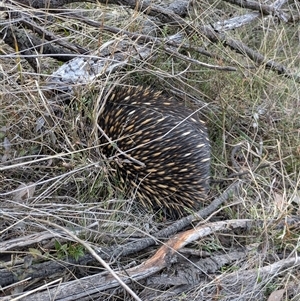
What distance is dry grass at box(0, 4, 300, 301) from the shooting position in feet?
5.41

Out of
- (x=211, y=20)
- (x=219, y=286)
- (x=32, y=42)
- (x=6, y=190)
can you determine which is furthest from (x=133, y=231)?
(x=211, y=20)

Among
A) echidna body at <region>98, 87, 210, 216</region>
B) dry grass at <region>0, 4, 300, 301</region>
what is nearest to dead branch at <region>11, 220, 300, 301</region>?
dry grass at <region>0, 4, 300, 301</region>

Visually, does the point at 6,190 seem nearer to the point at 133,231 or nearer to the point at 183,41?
the point at 133,231

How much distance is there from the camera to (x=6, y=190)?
1745 millimetres

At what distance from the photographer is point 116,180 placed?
1.93 metres

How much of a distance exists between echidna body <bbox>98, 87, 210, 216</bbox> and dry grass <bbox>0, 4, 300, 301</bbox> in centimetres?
8

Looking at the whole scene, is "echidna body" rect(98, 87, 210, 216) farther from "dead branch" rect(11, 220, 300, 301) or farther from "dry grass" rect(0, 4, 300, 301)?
"dead branch" rect(11, 220, 300, 301)

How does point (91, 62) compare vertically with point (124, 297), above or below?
above

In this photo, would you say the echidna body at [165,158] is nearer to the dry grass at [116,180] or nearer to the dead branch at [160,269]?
the dry grass at [116,180]

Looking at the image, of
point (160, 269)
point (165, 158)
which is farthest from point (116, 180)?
point (160, 269)

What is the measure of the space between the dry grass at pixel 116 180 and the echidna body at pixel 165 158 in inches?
3.1

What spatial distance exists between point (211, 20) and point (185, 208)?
3.41 feet

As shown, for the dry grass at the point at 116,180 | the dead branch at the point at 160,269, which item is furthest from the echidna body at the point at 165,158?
the dead branch at the point at 160,269

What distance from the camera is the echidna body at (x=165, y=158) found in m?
1.97
